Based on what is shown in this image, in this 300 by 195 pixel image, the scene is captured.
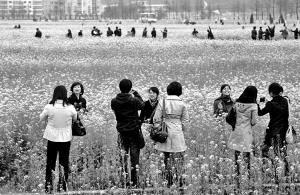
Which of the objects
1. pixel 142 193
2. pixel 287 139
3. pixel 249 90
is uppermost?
pixel 249 90

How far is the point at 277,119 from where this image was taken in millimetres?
8000

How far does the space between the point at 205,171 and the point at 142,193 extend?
2.88 feet

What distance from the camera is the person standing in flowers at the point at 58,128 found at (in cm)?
724

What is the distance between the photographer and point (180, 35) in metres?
43.1

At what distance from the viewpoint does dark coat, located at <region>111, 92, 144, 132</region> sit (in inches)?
293

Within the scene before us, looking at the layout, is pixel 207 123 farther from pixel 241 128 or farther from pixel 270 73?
pixel 270 73

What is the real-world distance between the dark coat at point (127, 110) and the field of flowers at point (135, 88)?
602 mm

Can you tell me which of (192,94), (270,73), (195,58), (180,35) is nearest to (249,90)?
(192,94)

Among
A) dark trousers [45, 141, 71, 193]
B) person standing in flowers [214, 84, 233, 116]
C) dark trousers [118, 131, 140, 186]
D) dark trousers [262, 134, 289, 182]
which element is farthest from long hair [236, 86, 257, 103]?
dark trousers [45, 141, 71, 193]

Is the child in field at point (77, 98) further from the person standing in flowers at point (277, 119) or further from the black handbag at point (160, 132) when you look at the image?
the person standing in flowers at point (277, 119)

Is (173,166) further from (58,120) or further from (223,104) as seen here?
(223,104)

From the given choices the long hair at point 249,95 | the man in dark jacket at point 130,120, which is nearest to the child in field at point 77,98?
the man in dark jacket at point 130,120

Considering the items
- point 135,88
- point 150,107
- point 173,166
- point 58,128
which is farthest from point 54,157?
point 135,88

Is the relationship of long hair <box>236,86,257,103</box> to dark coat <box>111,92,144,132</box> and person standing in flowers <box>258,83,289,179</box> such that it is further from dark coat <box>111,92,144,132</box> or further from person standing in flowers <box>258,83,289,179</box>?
dark coat <box>111,92,144,132</box>
